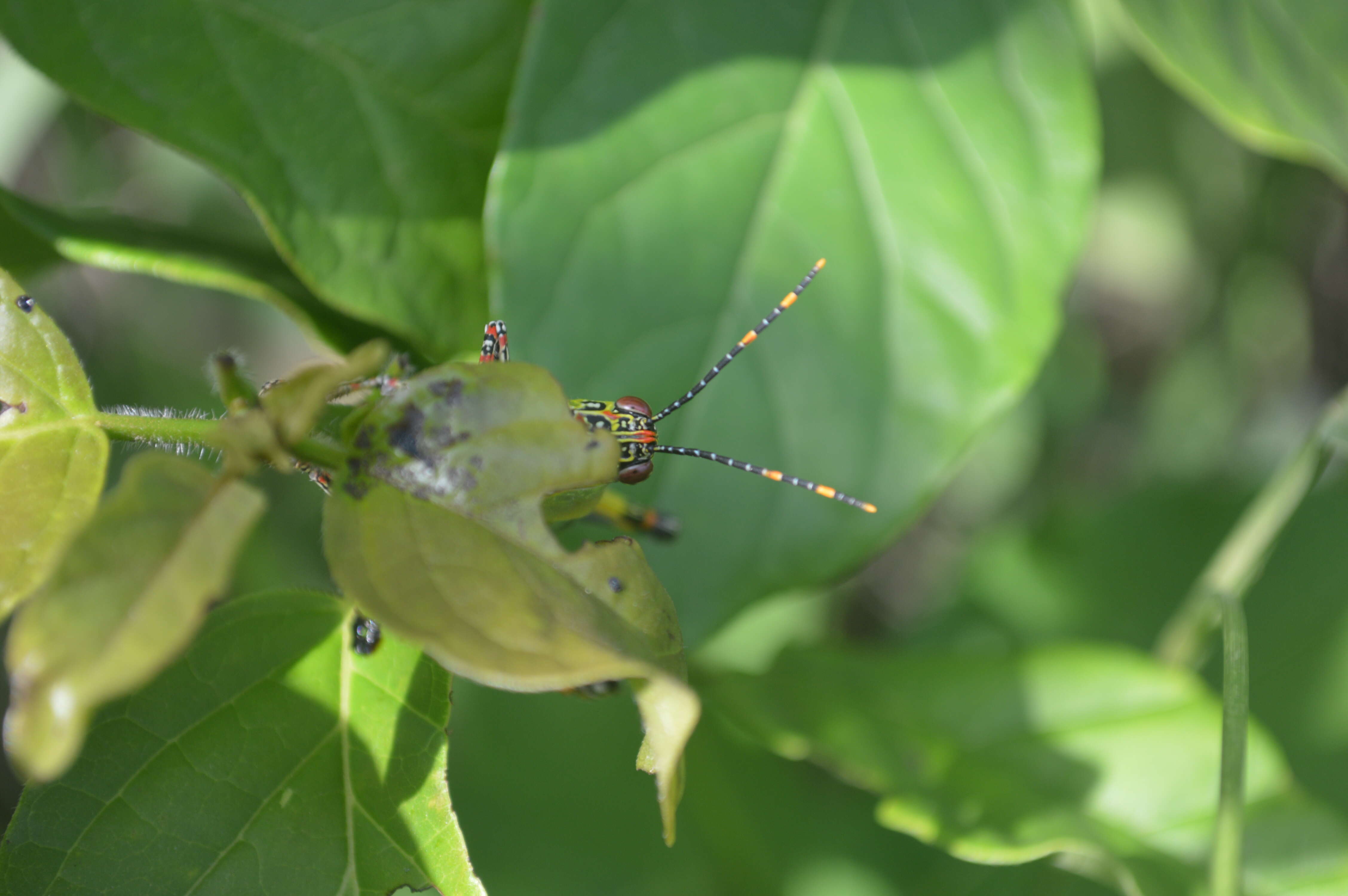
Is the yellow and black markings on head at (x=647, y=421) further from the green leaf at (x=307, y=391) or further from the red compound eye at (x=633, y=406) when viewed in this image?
the green leaf at (x=307, y=391)

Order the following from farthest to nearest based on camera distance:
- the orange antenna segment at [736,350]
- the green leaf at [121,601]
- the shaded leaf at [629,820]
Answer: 1. the shaded leaf at [629,820]
2. the orange antenna segment at [736,350]
3. the green leaf at [121,601]

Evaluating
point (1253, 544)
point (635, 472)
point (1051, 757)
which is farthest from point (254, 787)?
point (1253, 544)

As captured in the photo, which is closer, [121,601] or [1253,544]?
[121,601]

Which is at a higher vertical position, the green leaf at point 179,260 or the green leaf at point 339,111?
the green leaf at point 339,111

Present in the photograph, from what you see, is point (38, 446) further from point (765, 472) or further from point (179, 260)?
point (765, 472)

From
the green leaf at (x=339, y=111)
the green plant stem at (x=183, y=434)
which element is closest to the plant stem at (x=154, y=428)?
the green plant stem at (x=183, y=434)

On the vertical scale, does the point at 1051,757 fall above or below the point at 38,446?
below

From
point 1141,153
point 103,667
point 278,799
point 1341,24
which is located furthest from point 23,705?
point 1141,153

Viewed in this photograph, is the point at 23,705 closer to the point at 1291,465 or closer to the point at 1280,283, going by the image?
the point at 1291,465
